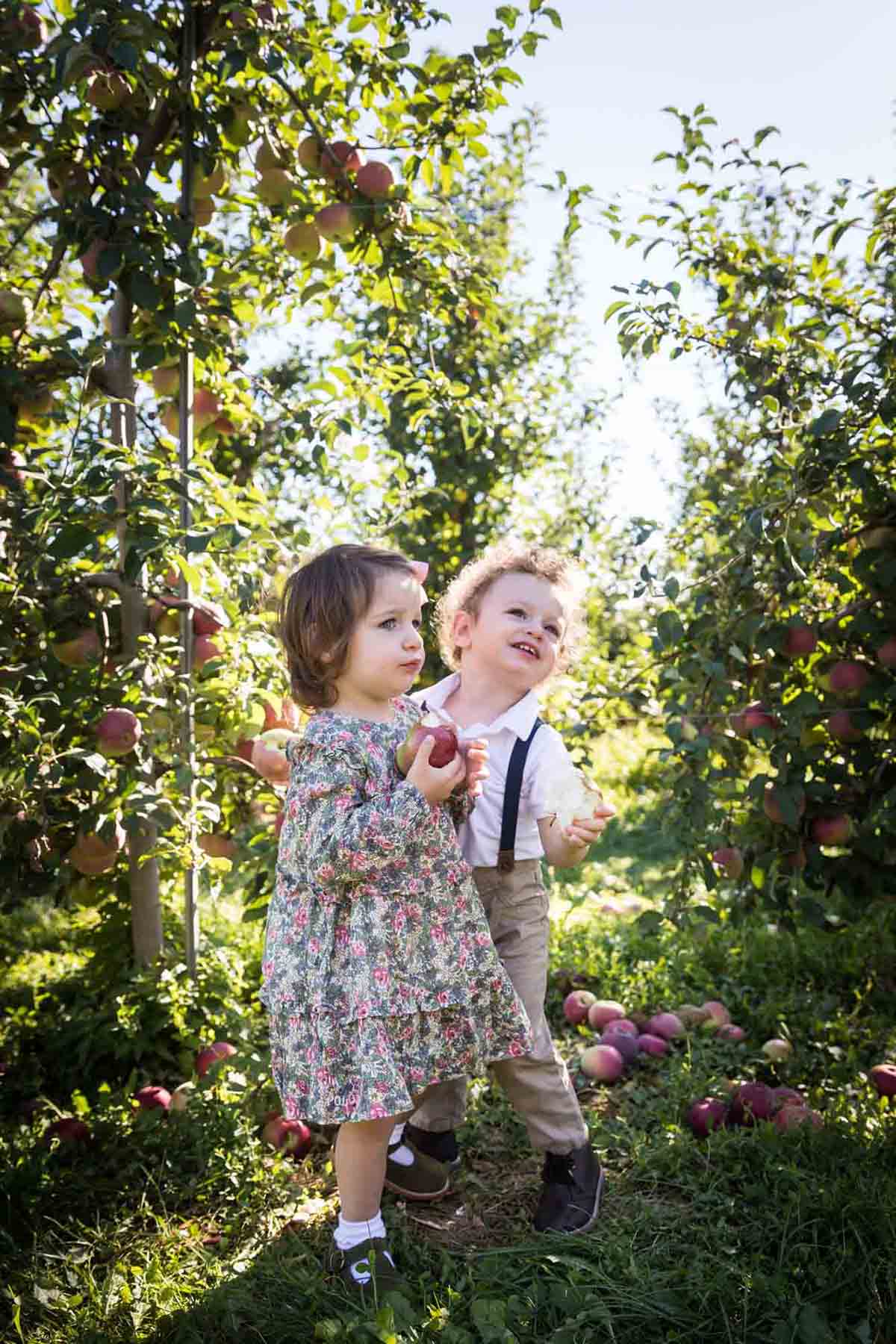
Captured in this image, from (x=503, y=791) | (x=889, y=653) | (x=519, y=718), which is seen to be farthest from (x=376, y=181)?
(x=889, y=653)

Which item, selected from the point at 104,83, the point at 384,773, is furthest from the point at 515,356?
the point at 384,773

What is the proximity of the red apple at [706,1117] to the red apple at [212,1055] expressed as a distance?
39.0 inches

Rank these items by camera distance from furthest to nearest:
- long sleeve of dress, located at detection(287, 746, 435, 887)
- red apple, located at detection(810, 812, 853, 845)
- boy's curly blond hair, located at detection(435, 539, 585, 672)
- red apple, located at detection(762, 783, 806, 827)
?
red apple, located at detection(810, 812, 853, 845), red apple, located at detection(762, 783, 806, 827), boy's curly blond hair, located at detection(435, 539, 585, 672), long sleeve of dress, located at detection(287, 746, 435, 887)

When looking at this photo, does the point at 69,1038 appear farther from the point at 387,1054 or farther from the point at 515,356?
the point at 515,356

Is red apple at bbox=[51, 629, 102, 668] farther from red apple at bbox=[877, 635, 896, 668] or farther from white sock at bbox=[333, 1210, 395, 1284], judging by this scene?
red apple at bbox=[877, 635, 896, 668]

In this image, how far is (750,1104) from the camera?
2166 millimetres

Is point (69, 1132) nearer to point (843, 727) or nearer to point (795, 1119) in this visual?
point (795, 1119)

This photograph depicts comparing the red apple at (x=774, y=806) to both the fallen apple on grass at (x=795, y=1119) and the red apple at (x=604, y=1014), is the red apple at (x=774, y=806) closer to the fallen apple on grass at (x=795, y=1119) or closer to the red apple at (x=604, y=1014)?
the fallen apple on grass at (x=795, y=1119)

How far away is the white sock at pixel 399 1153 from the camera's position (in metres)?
2.04

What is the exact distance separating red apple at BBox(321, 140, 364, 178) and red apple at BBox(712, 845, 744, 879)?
1797 mm

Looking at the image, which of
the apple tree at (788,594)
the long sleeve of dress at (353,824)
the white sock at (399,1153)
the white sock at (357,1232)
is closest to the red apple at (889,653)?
the apple tree at (788,594)

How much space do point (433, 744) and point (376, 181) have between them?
1501 millimetres

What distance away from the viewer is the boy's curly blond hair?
1.99 m

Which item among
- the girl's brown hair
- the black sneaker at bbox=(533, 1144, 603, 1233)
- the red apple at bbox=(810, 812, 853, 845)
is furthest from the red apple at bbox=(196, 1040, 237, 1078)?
the red apple at bbox=(810, 812, 853, 845)
